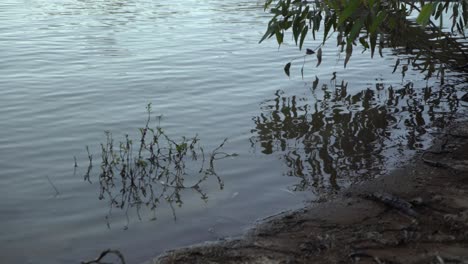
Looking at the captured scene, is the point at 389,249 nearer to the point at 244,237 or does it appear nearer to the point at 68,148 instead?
the point at 244,237

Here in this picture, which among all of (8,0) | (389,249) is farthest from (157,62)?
(8,0)

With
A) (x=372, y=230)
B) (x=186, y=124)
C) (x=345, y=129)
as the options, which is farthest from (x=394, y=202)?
(x=186, y=124)

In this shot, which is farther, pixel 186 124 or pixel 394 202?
pixel 186 124

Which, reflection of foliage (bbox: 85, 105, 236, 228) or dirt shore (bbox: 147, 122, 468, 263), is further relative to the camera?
reflection of foliage (bbox: 85, 105, 236, 228)

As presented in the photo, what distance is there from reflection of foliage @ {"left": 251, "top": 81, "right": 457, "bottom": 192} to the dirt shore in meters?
0.69

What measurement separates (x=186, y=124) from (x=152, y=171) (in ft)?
5.76

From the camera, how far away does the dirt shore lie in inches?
167

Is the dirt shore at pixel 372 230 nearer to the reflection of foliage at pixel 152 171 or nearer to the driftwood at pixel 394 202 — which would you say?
the driftwood at pixel 394 202

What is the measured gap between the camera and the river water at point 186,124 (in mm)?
5344

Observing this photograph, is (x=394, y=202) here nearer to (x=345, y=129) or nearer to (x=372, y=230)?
(x=372, y=230)

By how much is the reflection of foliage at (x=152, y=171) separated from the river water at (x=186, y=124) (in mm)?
97

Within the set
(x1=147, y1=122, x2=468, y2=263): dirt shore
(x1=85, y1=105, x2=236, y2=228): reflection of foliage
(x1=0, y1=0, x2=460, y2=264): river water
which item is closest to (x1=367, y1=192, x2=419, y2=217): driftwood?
(x1=147, y1=122, x2=468, y2=263): dirt shore

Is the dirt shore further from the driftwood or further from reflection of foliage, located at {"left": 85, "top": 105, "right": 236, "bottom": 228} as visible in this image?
reflection of foliage, located at {"left": 85, "top": 105, "right": 236, "bottom": 228}

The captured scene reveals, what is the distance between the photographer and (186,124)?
8.13 metres
